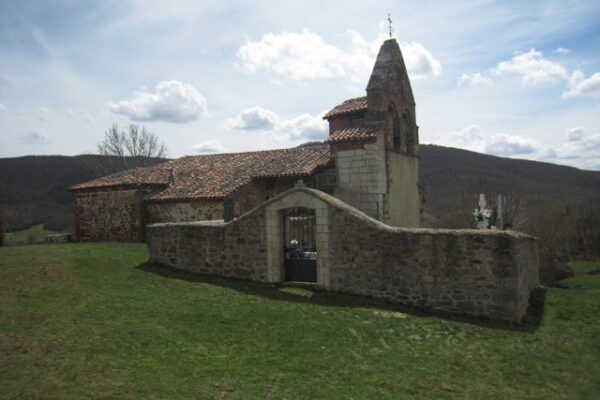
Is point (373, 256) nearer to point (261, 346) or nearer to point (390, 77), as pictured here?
point (261, 346)

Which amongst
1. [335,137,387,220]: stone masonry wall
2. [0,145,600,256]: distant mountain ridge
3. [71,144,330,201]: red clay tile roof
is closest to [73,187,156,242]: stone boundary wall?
[71,144,330,201]: red clay tile roof

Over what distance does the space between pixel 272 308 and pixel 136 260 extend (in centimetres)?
629

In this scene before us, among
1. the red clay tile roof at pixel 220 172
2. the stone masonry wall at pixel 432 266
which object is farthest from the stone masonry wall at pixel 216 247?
the red clay tile roof at pixel 220 172

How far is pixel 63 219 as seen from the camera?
47.4m

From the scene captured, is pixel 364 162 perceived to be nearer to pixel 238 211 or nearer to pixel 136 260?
pixel 238 211

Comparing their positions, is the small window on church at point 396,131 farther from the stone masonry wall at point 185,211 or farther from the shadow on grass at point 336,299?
the stone masonry wall at point 185,211

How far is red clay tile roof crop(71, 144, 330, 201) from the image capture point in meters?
18.5

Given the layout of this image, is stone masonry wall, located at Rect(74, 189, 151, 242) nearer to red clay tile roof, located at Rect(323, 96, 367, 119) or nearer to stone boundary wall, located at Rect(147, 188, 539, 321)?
stone boundary wall, located at Rect(147, 188, 539, 321)

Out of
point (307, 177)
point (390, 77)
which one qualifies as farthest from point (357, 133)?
point (307, 177)

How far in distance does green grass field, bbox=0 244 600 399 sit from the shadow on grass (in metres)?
0.06

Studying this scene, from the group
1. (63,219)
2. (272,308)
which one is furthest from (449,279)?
(63,219)

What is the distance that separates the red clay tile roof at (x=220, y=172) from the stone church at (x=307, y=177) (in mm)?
47

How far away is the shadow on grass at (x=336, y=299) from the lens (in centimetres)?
968

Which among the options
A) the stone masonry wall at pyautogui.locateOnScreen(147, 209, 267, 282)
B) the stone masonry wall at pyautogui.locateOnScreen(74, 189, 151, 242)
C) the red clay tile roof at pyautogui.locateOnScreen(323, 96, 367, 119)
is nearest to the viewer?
the stone masonry wall at pyautogui.locateOnScreen(147, 209, 267, 282)
